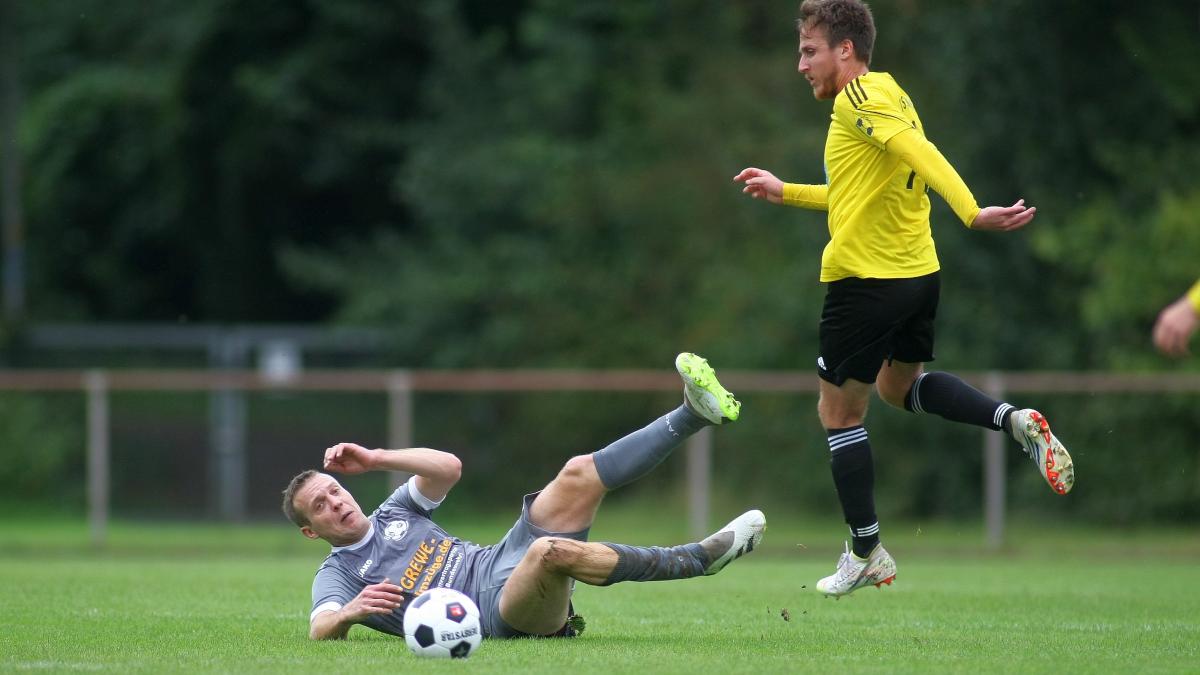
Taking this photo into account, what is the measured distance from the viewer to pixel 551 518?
720 centimetres

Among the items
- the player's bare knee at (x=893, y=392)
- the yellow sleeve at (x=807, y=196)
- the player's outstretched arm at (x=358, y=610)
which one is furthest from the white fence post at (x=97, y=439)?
the player's bare knee at (x=893, y=392)

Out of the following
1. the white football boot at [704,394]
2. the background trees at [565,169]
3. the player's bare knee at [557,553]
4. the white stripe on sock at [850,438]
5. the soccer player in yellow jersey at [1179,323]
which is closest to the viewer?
the soccer player in yellow jersey at [1179,323]

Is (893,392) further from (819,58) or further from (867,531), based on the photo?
(819,58)

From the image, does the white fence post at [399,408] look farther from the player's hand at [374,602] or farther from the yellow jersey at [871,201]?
the player's hand at [374,602]

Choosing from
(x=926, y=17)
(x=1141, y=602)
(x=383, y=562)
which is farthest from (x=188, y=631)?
(x=926, y=17)

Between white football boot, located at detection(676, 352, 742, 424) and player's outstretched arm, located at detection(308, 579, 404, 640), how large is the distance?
5.22ft

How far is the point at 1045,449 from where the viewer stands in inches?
297

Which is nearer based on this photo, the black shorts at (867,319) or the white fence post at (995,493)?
the black shorts at (867,319)

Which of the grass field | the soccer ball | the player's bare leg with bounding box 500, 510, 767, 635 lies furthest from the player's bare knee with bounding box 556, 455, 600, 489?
the soccer ball

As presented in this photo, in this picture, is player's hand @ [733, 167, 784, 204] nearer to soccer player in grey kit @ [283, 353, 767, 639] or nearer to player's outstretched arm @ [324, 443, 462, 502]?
soccer player in grey kit @ [283, 353, 767, 639]

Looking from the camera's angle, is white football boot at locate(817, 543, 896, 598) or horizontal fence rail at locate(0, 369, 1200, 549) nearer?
white football boot at locate(817, 543, 896, 598)

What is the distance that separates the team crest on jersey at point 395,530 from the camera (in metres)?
7.38

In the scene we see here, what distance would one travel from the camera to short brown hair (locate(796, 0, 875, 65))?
7.68m

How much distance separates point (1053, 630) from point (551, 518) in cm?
269
